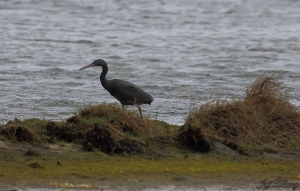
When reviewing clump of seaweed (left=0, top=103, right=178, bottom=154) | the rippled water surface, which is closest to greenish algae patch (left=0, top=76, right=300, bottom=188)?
clump of seaweed (left=0, top=103, right=178, bottom=154)

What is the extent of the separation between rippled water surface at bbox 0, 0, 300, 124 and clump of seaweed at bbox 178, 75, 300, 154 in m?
2.33

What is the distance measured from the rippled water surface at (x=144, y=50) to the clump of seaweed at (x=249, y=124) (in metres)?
2.33

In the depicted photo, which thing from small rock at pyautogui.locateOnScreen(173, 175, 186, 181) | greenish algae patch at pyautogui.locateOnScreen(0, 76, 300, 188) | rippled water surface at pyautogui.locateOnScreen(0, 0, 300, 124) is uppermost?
greenish algae patch at pyautogui.locateOnScreen(0, 76, 300, 188)

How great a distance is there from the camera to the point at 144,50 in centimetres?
2556

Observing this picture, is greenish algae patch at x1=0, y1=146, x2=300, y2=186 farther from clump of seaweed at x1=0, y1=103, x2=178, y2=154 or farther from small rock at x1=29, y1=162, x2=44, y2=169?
clump of seaweed at x1=0, y1=103, x2=178, y2=154

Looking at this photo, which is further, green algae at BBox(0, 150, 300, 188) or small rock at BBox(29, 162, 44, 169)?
small rock at BBox(29, 162, 44, 169)

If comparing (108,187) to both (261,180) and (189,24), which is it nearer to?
(261,180)

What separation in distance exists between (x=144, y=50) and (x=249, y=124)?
14.5m

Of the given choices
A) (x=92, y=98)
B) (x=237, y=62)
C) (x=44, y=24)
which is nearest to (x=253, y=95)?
(x=92, y=98)

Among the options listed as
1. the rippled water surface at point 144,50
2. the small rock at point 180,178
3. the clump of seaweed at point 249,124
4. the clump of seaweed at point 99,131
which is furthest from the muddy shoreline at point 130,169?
the rippled water surface at point 144,50

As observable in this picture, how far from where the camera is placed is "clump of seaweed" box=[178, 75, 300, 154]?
1083 centimetres

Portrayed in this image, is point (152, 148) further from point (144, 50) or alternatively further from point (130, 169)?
point (144, 50)

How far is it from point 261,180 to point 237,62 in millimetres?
14039

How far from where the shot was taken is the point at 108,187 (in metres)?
8.96
